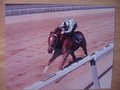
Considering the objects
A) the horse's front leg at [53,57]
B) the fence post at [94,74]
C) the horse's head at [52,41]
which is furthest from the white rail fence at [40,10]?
the fence post at [94,74]

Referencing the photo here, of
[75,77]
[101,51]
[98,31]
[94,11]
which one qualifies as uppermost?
[94,11]

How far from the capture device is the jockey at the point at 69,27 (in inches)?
110

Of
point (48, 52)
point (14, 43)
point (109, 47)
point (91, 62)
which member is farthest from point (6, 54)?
point (109, 47)

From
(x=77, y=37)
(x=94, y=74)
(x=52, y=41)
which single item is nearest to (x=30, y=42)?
(x=52, y=41)

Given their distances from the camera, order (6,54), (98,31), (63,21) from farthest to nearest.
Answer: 1. (98,31)
2. (63,21)
3. (6,54)

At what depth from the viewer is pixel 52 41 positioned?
2.76 m

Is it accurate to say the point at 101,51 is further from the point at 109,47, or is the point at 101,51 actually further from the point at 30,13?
the point at 30,13

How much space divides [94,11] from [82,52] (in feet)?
1.42

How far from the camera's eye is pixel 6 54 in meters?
2.60

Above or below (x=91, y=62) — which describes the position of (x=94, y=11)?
above

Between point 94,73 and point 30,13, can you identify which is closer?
point 30,13

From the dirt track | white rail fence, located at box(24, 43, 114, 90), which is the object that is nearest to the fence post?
white rail fence, located at box(24, 43, 114, 90)

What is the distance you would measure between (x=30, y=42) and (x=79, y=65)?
554mm

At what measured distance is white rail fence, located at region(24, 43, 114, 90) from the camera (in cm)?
271
